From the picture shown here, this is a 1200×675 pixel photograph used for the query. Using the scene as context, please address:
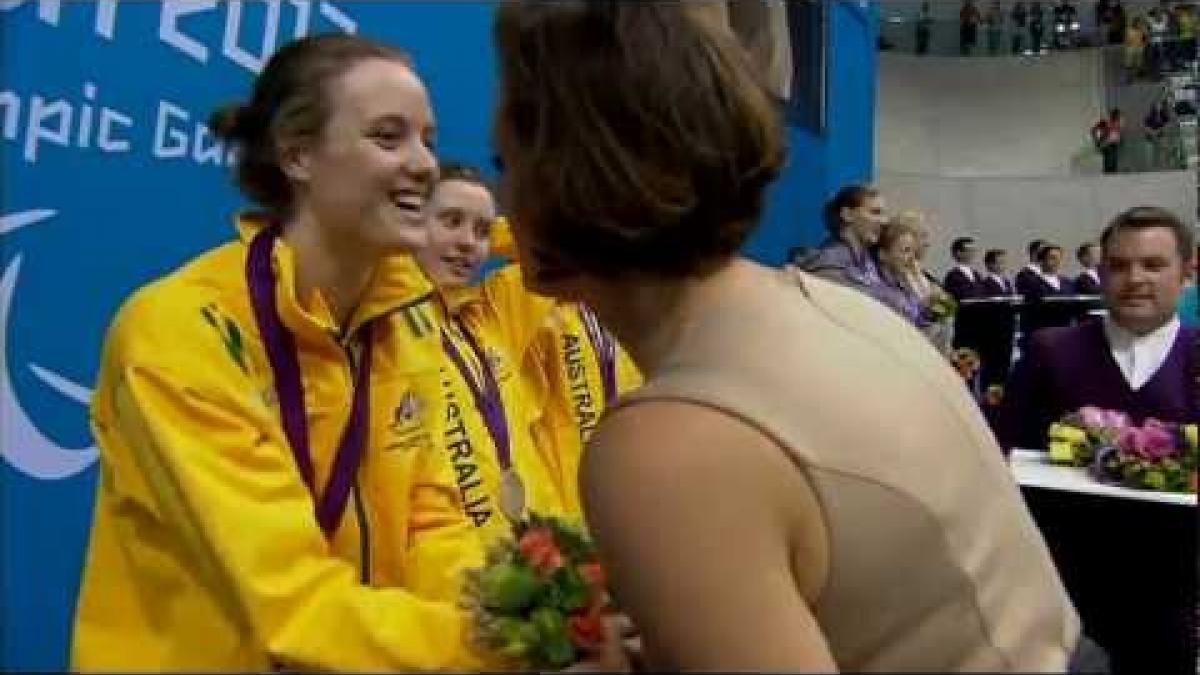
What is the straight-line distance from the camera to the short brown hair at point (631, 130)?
1001 mm

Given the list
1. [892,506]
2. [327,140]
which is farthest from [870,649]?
[327,140]

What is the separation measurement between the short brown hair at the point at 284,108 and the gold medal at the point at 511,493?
25.8 inches

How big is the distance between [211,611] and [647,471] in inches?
25.9

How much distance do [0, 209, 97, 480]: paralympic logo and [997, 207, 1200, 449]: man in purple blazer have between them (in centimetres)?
254

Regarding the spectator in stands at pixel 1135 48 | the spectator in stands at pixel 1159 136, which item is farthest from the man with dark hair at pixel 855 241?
the spectator in stands at pixel 1135 48

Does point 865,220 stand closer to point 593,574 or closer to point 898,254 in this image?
point 898,254

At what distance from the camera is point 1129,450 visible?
2.87m

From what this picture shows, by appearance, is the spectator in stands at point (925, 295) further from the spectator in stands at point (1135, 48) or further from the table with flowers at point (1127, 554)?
the spectator in stands at point (1135, 48)

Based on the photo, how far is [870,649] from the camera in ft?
3.27

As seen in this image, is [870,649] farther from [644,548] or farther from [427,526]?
[427,526]

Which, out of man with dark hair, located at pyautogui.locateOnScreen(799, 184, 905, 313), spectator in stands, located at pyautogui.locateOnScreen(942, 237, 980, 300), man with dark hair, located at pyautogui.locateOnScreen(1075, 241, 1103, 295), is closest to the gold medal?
man with dark hair, located at pyautogui.locateOnScreen(799, 184, 905, 313)

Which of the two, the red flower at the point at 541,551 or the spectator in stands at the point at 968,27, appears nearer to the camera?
the red flower at the point at 541,551

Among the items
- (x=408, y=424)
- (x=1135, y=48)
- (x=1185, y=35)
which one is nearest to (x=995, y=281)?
(x=1185, y=35)

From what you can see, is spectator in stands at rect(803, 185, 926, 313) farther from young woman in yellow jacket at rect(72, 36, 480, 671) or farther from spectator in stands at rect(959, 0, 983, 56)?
spectator in stands at rect(959, 0, 983, 56)
